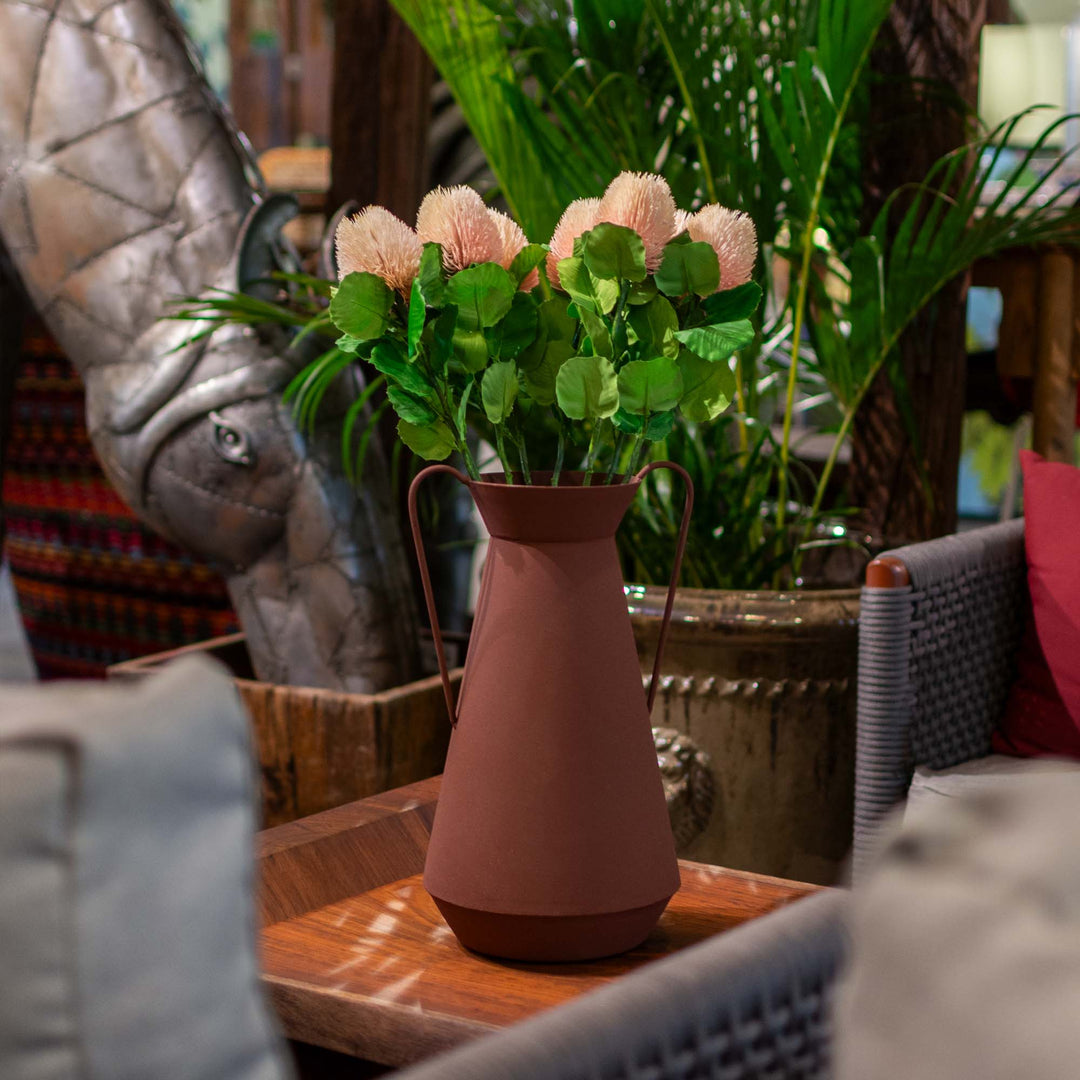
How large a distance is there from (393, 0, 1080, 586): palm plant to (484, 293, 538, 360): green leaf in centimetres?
75

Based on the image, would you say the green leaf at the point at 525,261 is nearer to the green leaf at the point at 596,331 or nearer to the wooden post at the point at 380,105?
the green leaf at the point at 596,331

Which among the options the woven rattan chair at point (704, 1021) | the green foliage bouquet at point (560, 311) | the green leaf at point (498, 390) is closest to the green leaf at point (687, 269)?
the green foliage bouquet at point (560, 311)

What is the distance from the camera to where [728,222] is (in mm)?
955

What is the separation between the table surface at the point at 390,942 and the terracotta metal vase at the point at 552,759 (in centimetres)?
3

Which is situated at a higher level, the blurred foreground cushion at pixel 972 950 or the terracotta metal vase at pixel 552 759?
the blurred foreground cushion at pixel 972 950

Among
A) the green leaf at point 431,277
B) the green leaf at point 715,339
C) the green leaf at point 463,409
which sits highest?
the green leaf at point 431,277

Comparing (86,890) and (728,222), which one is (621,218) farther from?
(86,890)

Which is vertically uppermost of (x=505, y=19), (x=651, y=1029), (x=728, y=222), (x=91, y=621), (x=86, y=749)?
(x=505, y=19)

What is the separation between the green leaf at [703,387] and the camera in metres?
0.96

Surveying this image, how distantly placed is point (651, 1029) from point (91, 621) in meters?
2.55

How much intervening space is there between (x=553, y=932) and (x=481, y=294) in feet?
1.35

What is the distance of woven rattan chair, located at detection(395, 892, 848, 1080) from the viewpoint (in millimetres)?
377

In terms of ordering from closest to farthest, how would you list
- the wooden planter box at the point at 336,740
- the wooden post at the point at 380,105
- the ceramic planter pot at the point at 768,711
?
1. the ceramic planter pot at the point at 768,711
2. the wooden planter box at the point at 336,740
3. the wooden post at the point at 380,105

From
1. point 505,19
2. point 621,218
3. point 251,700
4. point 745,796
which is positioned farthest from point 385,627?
point 621,218
